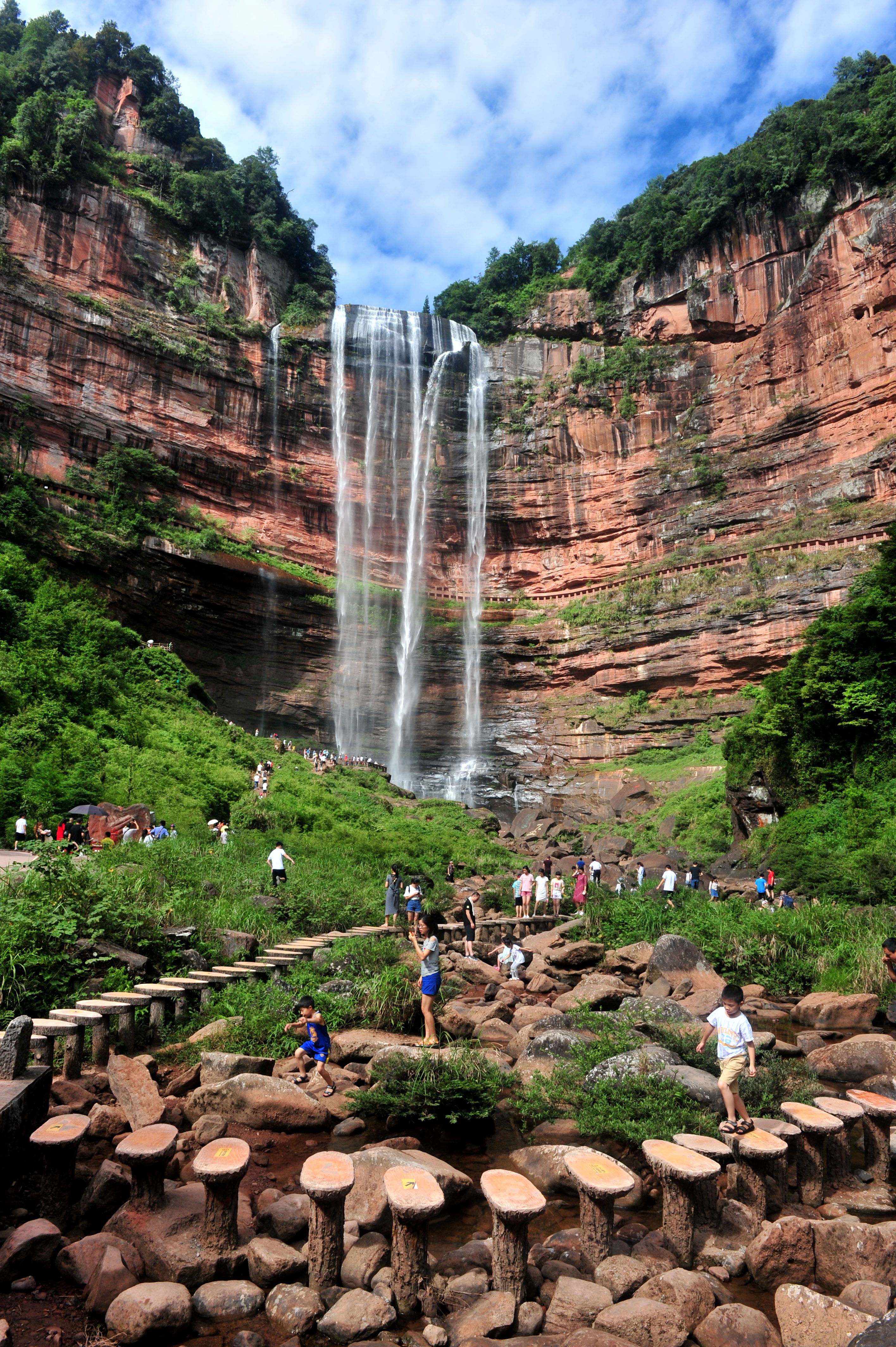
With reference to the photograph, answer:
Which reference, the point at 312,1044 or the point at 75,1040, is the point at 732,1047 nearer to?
the point at 312,1044

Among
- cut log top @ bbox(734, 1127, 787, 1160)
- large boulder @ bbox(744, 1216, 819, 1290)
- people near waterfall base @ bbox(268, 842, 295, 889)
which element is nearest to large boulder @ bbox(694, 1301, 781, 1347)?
large boulder @ bbox(744, 1216, 819, 1290)

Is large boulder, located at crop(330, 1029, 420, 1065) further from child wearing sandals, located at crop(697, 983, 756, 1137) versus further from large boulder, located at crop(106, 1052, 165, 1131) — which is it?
child wearing sandals, located at crop(697, 983, 756, 1137)

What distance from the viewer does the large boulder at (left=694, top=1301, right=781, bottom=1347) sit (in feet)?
10.3

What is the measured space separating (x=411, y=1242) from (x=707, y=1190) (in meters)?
1.90

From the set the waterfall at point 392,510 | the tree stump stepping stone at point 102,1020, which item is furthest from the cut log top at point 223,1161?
the waterfall at point 392,510

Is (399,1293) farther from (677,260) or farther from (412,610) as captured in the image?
(677,260)

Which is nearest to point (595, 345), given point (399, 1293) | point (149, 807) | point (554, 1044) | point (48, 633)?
point (48, 633)

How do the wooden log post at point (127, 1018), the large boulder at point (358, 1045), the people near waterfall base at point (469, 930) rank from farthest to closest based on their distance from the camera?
the people near waterfall base at point (469, 930), the large boulder at point (358, 1045), the wooden log post at point (127, 1018)

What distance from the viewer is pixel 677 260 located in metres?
37.2

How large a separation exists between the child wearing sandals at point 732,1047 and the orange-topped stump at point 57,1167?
12.6 ft

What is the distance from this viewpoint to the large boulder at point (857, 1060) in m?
6.79

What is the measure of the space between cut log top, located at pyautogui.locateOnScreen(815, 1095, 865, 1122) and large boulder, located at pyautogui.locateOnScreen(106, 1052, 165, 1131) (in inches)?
174

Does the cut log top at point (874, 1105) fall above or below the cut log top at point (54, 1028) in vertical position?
below

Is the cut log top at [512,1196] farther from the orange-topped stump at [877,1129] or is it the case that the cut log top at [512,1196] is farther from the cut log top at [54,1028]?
the cut log top at [54,1028]
